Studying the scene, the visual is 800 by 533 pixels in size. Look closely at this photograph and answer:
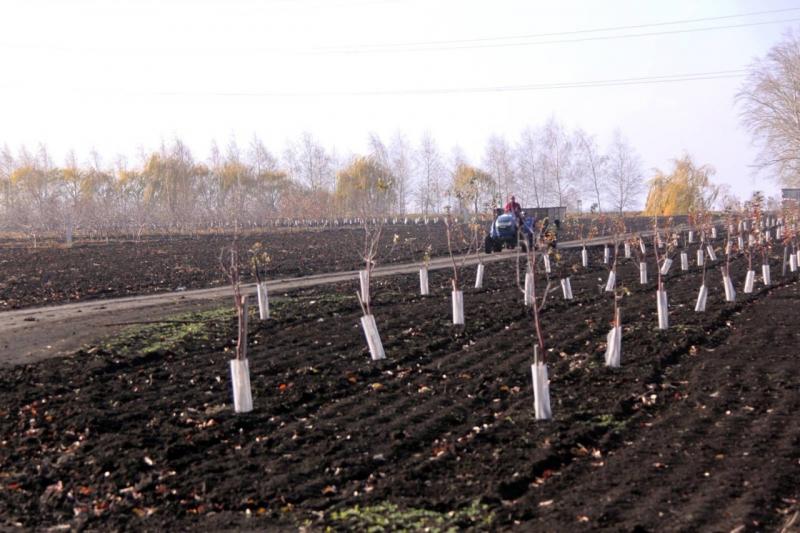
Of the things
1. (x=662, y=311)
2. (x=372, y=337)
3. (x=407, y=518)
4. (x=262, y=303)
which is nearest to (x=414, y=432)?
(x=407, y=518)

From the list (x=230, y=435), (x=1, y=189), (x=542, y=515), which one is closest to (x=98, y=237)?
(x=1, y=189)

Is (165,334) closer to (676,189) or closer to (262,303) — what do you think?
(262,303)

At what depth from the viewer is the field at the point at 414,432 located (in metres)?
5.70

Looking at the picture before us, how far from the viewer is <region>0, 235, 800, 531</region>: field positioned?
5.70 m

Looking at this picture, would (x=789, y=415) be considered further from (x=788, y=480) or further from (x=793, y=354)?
(x=793, y=354)

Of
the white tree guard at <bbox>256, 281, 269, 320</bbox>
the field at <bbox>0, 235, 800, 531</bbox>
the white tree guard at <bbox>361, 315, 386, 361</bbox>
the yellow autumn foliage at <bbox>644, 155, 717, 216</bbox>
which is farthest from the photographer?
the yellow autumn foliage at <bbox>644, 155, 717, 216</bbox>

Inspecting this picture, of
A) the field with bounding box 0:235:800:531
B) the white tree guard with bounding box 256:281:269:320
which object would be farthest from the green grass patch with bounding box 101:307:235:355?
the white tree guard with bounding box 256:281:269:320

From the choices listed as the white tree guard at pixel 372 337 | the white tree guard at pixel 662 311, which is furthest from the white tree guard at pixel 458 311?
the white tree guard at pixel 662 311

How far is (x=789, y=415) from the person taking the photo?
7613 millimetres

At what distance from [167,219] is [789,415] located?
6192cm

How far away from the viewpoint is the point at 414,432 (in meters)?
7.48

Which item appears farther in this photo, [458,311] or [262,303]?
[262,303]

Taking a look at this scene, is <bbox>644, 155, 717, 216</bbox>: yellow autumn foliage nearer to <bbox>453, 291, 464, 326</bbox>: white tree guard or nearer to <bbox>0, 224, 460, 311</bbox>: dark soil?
<bbox>0, 224, 460, 311</bbox>: dark soil

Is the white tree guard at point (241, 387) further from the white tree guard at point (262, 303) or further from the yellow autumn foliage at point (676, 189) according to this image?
the yellow autumn foliage at point (676, 189)
